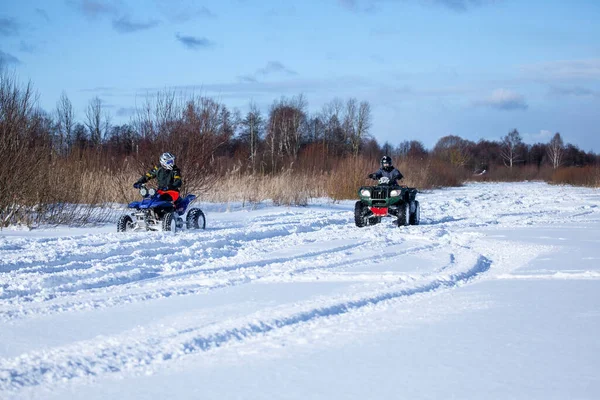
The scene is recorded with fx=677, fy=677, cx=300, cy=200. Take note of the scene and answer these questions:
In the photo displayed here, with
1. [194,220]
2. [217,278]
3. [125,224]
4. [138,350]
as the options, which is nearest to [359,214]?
[194,220]

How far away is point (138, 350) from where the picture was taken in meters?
4.05

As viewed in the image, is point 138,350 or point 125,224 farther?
point 125,224

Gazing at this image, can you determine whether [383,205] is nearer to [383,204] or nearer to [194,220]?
[383,204]

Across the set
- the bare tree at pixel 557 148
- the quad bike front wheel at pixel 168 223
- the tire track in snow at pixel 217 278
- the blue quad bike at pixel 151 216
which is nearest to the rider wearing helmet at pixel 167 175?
the blue quad bike at pixel 151 216

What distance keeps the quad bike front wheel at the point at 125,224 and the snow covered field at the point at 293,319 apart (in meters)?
1.42

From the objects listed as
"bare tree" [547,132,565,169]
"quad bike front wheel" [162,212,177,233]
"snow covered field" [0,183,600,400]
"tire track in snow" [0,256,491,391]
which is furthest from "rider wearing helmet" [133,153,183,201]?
"bare tree" [547,132,565,169]

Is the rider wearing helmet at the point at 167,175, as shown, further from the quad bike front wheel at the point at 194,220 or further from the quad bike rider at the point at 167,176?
the quad bike front wheel at the point at 194,220

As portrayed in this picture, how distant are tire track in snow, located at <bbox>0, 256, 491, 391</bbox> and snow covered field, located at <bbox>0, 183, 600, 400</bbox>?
0.04 feet

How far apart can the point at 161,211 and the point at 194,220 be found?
1.93 feet

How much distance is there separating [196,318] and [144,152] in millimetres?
11230

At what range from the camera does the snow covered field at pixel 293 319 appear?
139 inches

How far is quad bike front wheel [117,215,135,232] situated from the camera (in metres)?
10.9

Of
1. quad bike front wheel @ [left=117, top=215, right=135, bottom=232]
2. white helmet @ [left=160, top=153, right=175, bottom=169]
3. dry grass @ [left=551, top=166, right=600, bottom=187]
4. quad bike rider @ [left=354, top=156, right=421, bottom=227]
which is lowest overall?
quad bike front wheel @ [left=117, top=215, right=135, bottom=232]

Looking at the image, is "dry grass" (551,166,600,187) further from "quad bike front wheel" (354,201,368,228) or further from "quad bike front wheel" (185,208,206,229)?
"quad bike front wheel" (185,208,206,229)
